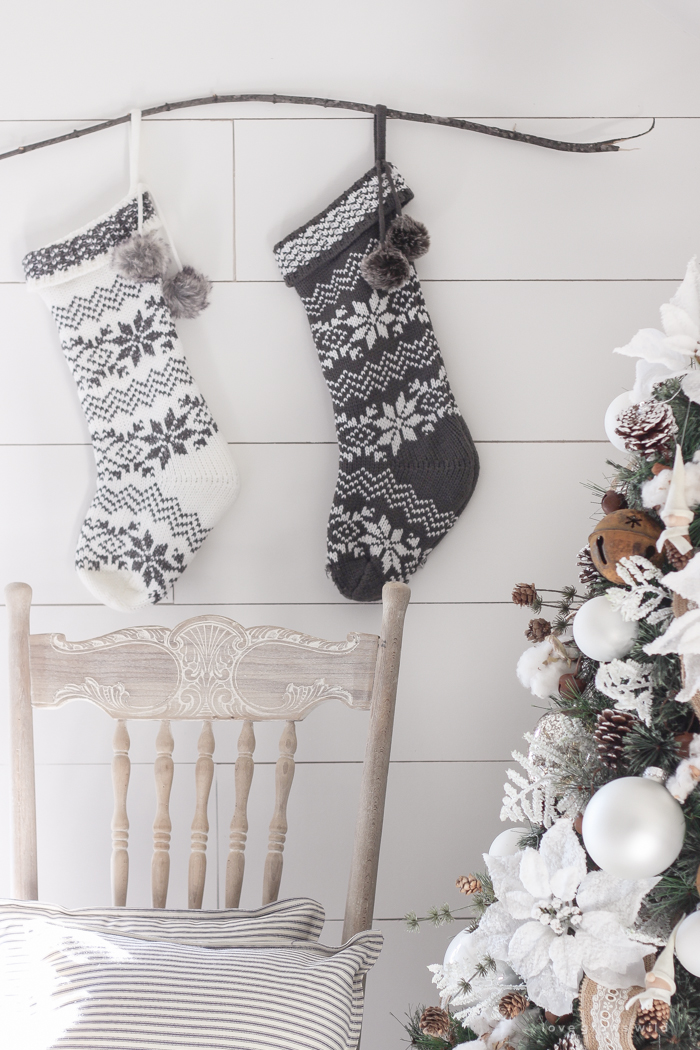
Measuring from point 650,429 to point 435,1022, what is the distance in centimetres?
55

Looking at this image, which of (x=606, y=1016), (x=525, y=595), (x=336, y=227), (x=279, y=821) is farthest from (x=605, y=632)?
(x=336, y=227)

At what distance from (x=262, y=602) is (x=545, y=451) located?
488 mm

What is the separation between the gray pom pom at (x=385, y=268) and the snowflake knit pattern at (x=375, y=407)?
3cm

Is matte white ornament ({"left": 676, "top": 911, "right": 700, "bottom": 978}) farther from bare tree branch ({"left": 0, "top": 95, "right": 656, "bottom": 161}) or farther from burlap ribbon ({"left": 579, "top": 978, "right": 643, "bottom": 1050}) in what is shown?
bare tree branch ({"left": 0, "top": 95, "right": 656, "bottom": 161})

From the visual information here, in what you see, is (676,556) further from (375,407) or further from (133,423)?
(133,423)

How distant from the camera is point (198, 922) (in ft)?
2.71

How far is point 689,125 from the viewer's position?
3.57 ft

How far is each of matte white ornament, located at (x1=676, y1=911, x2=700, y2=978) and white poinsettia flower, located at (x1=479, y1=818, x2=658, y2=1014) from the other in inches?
1.2

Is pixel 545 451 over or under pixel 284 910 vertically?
over

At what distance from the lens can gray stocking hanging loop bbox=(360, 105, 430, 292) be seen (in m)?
1.00

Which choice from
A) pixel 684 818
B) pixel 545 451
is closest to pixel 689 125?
pixel 545 451

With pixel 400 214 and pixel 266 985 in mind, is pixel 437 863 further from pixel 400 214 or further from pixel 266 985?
pixel 400 214

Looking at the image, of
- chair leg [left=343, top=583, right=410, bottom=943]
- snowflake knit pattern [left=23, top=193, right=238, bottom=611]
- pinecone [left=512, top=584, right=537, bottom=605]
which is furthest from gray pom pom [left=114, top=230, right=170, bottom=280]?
pinecone [left=512, top=584, right=537, bottom=605]

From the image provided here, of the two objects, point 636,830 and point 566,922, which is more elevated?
point 636,830
